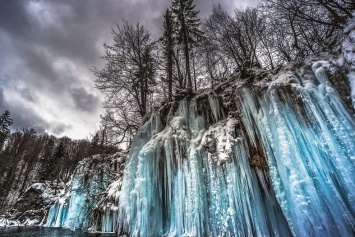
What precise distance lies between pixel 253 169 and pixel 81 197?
12.2m

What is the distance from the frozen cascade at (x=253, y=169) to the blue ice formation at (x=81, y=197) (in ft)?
20.0

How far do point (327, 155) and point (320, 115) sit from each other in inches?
28.4

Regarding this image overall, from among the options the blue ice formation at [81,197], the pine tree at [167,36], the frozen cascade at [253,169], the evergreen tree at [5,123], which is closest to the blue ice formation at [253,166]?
the frozen cascade at [253,169]

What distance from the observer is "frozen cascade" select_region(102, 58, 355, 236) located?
10.5ft

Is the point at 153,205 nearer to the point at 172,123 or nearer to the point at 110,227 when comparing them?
the point at 172,123

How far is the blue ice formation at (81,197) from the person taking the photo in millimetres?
11520

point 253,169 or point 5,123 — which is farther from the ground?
point 5,123

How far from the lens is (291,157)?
12.0 ft

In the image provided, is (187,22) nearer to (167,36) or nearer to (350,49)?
(167,36)

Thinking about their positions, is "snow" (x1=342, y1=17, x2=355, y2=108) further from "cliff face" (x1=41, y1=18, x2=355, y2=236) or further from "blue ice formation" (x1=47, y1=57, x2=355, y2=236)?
"blue ice formation" (x1=47, y1=57, x2=355, y2=236)

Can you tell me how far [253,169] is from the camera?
182 inches

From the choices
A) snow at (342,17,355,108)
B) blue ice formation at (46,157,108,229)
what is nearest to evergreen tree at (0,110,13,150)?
blue ice formation at (46,157,108,229)

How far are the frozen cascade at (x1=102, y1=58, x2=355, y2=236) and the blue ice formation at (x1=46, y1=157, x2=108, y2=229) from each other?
6.11 meters

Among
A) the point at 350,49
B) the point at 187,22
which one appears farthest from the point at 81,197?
the point at 350,49
